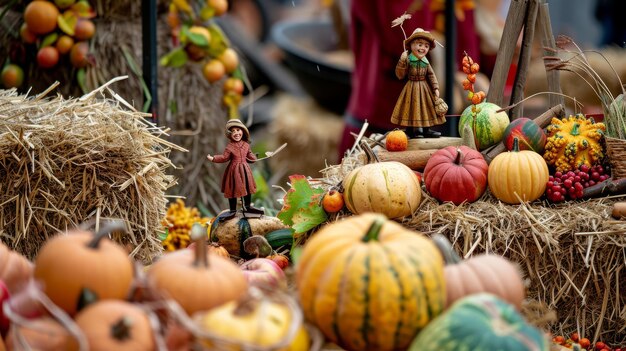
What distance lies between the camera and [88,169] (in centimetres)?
283

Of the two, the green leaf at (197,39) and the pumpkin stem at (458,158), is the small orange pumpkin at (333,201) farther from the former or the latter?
the green leaf at (197,39)

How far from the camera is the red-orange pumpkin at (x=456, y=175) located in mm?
2791

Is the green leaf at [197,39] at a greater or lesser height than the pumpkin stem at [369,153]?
greater

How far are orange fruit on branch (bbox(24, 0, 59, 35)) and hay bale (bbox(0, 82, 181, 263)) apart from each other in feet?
3.45

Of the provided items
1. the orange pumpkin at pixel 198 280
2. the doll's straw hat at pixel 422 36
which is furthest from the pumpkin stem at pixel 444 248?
the doll's straw hat at pixel 422 36

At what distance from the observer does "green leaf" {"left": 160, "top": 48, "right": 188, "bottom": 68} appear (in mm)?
4258

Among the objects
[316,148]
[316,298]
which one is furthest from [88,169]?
[316,148]

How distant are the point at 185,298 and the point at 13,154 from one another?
1.31 meters

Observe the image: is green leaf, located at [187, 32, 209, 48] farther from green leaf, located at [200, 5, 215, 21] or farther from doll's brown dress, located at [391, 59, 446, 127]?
doll's brown dress, located at [391, 59, 446, 127]

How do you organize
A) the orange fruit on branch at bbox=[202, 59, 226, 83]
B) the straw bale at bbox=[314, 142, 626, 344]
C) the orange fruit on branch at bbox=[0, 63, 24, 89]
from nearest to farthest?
the straw bale at bbox=[314, 142, 626, 344]
the orange fruit on branch at bbox=[0, 63, 24, 89]
the orange fruit on branch at bbox=[202, 59, 226, 83]

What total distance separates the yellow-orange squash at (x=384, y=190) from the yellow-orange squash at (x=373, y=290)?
1.01 m

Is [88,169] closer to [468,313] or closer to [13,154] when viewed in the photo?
[13,154]

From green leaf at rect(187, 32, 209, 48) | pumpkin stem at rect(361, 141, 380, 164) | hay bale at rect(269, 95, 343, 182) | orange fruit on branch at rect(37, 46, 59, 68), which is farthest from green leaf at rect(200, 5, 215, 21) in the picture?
hay bale at rect(269, 95, 343, 182)

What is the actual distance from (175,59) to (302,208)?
5.57 feet
